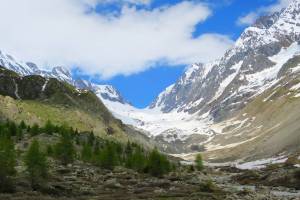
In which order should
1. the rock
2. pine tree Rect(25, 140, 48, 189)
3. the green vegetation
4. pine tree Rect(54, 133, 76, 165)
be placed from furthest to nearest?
1. pine tree Rect(54, 133, 76, 165)
2. the rock
3. the green vegetation
4. pine tree Rect(25, 140, 48, 189)

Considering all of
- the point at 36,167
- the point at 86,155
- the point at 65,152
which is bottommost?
the point at 36,167

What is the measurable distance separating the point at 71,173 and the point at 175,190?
22.7 m

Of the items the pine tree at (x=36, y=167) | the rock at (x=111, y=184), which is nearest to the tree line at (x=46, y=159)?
the pine tree at (x=36, y=167)

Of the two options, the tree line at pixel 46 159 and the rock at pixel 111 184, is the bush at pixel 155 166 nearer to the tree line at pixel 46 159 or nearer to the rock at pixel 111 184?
the tree line at pixel 46 159

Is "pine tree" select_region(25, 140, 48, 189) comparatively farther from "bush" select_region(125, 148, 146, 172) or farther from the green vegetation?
"bush" select_region(125, 148, 146, 172)

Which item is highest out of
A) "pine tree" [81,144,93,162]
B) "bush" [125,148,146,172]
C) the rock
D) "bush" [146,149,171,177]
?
"pine tree" [81,144,93,162]

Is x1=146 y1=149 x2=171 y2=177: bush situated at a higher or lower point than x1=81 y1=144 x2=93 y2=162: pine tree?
lower

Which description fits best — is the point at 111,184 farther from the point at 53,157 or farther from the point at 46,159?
the point at 53,157

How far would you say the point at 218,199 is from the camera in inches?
2554

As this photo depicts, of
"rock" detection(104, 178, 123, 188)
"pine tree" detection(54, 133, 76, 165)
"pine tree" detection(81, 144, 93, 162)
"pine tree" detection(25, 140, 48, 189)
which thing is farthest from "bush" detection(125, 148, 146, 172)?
"pine tree" detection(25, 140, 48, 189)

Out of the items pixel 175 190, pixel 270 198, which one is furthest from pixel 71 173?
pixel 270 198

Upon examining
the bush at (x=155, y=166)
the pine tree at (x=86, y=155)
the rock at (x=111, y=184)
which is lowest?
the rock at (x=111, y=184)

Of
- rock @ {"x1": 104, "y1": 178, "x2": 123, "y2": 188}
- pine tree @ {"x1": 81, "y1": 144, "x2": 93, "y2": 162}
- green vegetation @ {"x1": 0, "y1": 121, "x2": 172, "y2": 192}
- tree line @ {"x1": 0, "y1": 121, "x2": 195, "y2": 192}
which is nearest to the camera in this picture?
tree line @ {"x1": 0, "y1": 121, "x2": 195, "y2": 192}

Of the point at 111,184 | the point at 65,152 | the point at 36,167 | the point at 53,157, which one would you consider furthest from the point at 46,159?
the point at 53,157
